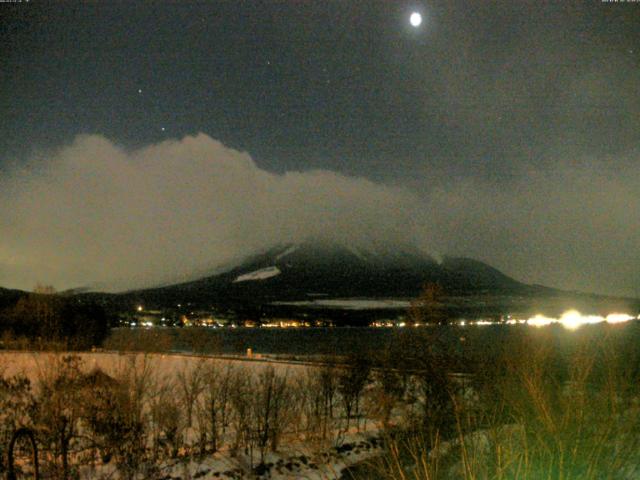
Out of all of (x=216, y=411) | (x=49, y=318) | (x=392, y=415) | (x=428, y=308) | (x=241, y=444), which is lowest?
(x=241, y=444)

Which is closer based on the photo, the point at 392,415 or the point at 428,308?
the point at 392,415

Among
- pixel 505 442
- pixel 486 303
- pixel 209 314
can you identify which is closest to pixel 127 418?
pixel 505 442

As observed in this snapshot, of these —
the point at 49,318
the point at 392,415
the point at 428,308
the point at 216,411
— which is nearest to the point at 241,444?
the point at 216,411

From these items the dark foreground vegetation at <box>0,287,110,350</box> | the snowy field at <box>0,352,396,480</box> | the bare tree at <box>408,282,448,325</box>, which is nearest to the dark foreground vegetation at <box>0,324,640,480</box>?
the snowy field at <box>0,352,396,480</box>

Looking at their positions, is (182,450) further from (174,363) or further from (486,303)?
(486,303)

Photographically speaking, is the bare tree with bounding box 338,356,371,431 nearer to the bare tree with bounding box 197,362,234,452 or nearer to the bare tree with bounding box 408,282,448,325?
the bare tree with bounding box 408,282,448,325

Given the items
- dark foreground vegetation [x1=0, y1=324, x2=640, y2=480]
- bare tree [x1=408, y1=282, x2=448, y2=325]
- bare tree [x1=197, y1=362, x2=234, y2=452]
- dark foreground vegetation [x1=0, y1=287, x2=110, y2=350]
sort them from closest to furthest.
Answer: dark foreground vegetation [x1=0, y1=324, x2=640, y2=480] → bare tree [x1=197, y1=362, x2=234, y2=452] → bare tree [x1=408, y1=282, x2=448, y2=325] → dark foreground vegetation [x1=0, y1=287, x2=110, y2=350]

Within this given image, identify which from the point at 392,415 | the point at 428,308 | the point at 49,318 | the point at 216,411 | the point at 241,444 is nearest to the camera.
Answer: the point at 241,444

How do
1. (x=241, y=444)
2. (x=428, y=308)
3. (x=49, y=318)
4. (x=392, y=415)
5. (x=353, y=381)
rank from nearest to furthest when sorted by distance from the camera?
(x=241, y=444), (x=392, y=415), (x=353, y=381), (x=428, y=308), (x=49, y=318)

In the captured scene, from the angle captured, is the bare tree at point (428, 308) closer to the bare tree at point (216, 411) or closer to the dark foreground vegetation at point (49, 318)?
the bare tree at point (216, 411)

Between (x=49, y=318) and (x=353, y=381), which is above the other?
(x=49, y=318)

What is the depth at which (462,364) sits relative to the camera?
66.3 feet

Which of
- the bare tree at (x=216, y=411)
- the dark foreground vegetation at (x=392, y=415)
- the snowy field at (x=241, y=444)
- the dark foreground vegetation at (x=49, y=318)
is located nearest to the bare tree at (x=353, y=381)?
the dark foreground vegetation at (x=392, y=415)

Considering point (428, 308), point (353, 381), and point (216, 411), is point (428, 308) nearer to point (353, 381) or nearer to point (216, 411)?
point (353, 381)
